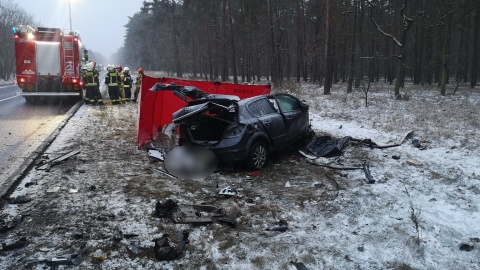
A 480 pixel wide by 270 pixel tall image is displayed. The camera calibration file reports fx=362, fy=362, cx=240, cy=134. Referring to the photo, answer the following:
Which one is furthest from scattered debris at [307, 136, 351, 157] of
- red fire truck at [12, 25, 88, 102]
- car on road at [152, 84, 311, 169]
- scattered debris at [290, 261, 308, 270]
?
red fire truck at [12, 25, 88, 102]

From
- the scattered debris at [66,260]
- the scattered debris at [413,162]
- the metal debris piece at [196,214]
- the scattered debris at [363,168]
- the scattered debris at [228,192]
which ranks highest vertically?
the scattered debris at [413,162]

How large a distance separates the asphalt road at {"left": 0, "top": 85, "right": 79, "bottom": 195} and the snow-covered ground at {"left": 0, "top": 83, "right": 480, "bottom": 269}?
21.9 inches

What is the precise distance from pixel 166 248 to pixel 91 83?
14261mm

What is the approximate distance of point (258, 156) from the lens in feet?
24.3

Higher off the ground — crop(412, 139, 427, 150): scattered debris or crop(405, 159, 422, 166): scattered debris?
crop(412, 139, 427, 150): scattered debris

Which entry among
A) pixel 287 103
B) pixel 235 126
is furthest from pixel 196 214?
pixel 287 103

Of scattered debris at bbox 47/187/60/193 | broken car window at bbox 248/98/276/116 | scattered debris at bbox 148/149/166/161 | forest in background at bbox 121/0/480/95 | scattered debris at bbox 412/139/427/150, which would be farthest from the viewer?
forest in background at bbox 121/0/480/95

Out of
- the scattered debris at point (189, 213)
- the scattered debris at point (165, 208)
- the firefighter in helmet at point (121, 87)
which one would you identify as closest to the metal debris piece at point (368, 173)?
the scattered debris at point (189, 213)

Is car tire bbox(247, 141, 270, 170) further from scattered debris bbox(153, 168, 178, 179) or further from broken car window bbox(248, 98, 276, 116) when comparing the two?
scattered debris bbox(153, 168, 178, 179)

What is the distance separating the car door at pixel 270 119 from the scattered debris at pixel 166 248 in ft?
12.4

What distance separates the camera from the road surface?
739 centimetres

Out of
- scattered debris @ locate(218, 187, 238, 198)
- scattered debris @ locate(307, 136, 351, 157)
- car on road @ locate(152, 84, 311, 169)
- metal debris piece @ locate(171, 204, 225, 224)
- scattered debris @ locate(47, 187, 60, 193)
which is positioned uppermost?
car on road @ locate(152, 84, 311, 169)

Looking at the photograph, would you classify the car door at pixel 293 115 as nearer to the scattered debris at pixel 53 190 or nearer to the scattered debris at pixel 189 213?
the scattered debris at pixel 189 213

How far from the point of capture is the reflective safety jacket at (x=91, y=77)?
1603 centimetres
